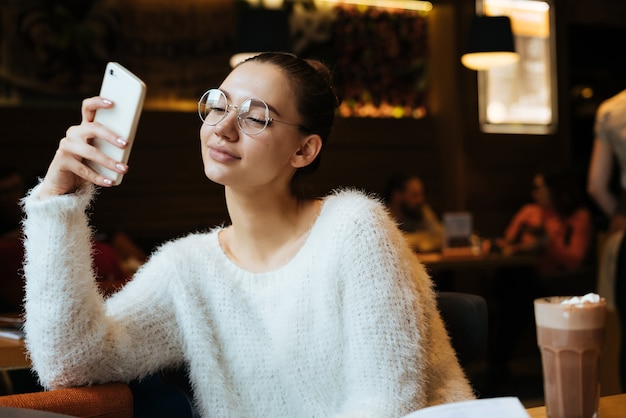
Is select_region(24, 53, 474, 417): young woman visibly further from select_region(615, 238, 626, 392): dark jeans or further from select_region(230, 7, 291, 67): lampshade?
select_region(230, 7, 291, 67): lampshade

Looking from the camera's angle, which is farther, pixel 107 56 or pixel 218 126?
pixel 107 56

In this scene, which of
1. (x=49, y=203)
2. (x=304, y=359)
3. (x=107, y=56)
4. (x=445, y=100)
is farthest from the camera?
(x=445, y=100)

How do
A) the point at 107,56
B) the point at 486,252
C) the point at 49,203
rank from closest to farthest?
the point at 49,203, the point at 486,252, the point at 107,56

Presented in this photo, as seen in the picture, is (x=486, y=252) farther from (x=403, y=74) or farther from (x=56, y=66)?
(x=56, y=66)

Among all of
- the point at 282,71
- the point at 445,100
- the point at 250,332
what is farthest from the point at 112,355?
the point at 445,100

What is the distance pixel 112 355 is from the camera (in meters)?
1.70

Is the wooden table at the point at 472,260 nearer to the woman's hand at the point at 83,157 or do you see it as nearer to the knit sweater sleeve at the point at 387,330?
the knit sweater sleeve at the point at 387,330

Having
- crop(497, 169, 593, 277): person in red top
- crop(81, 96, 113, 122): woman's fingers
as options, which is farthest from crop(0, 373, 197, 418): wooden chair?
Answer: crop(497, 169, 593, 277): person in red top

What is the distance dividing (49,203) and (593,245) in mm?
5275

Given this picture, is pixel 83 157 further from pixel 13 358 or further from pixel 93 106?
pixel 13 358

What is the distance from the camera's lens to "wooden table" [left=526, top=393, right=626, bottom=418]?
133 centimetres

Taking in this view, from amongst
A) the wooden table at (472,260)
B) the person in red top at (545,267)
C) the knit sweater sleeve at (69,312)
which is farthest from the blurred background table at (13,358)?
the person in red top at (545,267)

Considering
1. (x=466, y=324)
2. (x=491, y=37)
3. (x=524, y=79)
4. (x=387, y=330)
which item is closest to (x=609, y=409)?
(x=387, y=330)

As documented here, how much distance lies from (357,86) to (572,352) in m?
6.14
